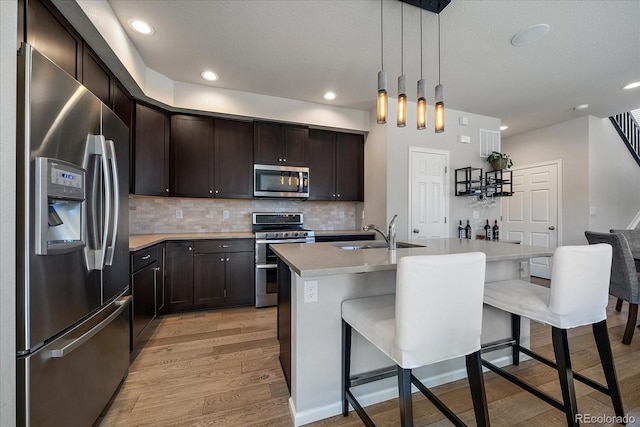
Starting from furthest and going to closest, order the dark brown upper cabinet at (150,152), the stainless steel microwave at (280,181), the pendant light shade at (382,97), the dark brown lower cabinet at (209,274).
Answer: the stainless steel microwave at (280,181) < the dark brown lower cabinet at (209,274) < the dark brown upper cabinet at (150,152) < the pendant light shade at (382,97)

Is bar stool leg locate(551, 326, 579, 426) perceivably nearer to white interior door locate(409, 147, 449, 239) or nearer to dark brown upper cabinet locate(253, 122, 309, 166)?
white interior door locate(409, 147, 449, 239)

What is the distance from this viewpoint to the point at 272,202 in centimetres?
399

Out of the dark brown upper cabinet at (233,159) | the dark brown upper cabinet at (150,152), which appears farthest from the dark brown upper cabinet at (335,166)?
the dark brown upper cabinet at (150,152)

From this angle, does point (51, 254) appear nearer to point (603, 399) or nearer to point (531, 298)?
point (531, 298)

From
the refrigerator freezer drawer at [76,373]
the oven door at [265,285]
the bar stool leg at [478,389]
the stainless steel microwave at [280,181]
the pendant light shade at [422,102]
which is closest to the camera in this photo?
the refrigerator freezer drawer at [76,373]

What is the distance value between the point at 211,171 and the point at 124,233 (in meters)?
1.84

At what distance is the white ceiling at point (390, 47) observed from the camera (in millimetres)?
2047

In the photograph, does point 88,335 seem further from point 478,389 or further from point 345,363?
point 478,389

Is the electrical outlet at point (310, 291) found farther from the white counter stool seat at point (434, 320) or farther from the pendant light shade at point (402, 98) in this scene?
the pendant light shade at point (402, 98)

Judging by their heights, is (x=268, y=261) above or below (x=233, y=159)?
below

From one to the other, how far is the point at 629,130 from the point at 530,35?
4.26 metres

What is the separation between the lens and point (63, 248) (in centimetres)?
112

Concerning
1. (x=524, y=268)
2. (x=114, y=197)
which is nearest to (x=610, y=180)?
(x=524, y=268)

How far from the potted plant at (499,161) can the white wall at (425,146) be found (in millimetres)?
168
